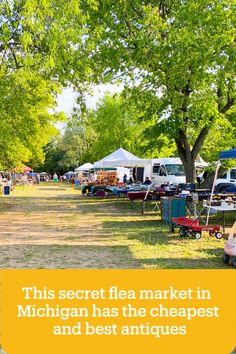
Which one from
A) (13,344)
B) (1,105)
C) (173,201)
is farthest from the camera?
(1,105)

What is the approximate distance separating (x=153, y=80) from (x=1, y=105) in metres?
5.93

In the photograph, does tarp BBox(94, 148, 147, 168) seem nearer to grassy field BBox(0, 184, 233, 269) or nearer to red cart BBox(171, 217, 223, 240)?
grassy field BBox(0, 184, 233, 269)

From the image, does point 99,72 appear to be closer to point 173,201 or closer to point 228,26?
point 228,26

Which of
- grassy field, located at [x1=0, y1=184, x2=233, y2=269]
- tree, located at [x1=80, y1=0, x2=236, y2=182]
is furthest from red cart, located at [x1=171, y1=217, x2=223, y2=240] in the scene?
tree, located at [x1=80, y1=0, x2=236, y2=182]

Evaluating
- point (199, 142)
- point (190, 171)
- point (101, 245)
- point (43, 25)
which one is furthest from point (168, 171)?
point (43, 25)

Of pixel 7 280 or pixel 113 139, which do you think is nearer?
pixel 7 280

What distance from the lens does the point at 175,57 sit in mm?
16781

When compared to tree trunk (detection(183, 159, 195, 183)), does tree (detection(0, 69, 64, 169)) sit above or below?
above

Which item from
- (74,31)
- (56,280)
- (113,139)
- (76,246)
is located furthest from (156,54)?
(113,139)

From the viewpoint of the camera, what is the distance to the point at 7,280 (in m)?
4.86

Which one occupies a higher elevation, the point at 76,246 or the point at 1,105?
the point at 1,105

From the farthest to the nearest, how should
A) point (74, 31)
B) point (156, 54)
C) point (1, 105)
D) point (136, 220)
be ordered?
point (1, 105), point (156, 54), point (136, 220), point (74, 31)

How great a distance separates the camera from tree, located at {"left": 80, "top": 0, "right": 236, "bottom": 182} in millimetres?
16922

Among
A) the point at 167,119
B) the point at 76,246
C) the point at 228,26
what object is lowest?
the point at 76,246
